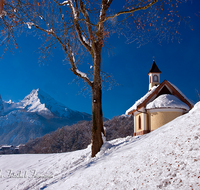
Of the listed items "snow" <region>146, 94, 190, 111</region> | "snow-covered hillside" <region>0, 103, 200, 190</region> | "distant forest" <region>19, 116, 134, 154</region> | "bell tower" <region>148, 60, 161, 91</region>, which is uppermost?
"bell tower" <region>148, 60, 161, 91</region>

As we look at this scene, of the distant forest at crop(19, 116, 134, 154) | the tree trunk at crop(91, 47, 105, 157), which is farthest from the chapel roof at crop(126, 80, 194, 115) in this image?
the distant forest at crop(19, 116, 134, 154)

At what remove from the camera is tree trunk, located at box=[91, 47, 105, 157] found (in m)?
7.64

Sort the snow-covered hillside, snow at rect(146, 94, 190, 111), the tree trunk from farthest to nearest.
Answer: snow at rect(146, 94, 190, 111)
the tree trunk
the snow-covered hillside

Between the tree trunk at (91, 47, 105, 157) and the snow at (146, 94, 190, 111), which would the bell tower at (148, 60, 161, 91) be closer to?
the snow at (146, 94, 190, 111)

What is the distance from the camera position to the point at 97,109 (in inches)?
309

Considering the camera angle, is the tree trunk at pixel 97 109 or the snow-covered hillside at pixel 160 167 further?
the tree trunk at pixel 97 109

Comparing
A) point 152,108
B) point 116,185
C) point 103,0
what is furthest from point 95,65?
point 152,108

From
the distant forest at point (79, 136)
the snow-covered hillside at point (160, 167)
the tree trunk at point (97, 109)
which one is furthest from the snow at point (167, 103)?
the distant forest at point (79, 136)

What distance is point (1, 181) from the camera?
7324 millimetres

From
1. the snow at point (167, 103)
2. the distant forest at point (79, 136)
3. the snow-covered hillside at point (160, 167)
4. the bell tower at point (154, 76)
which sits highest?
the bell tower at point (154, 76)

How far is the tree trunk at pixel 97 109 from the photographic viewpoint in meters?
7.64

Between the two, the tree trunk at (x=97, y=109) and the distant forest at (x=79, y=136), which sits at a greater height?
the tree trunk at (x=97, y=109)

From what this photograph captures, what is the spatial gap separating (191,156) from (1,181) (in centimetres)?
751

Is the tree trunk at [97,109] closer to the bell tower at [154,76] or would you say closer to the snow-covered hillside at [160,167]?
the snow-covered hillside at [160,167]
